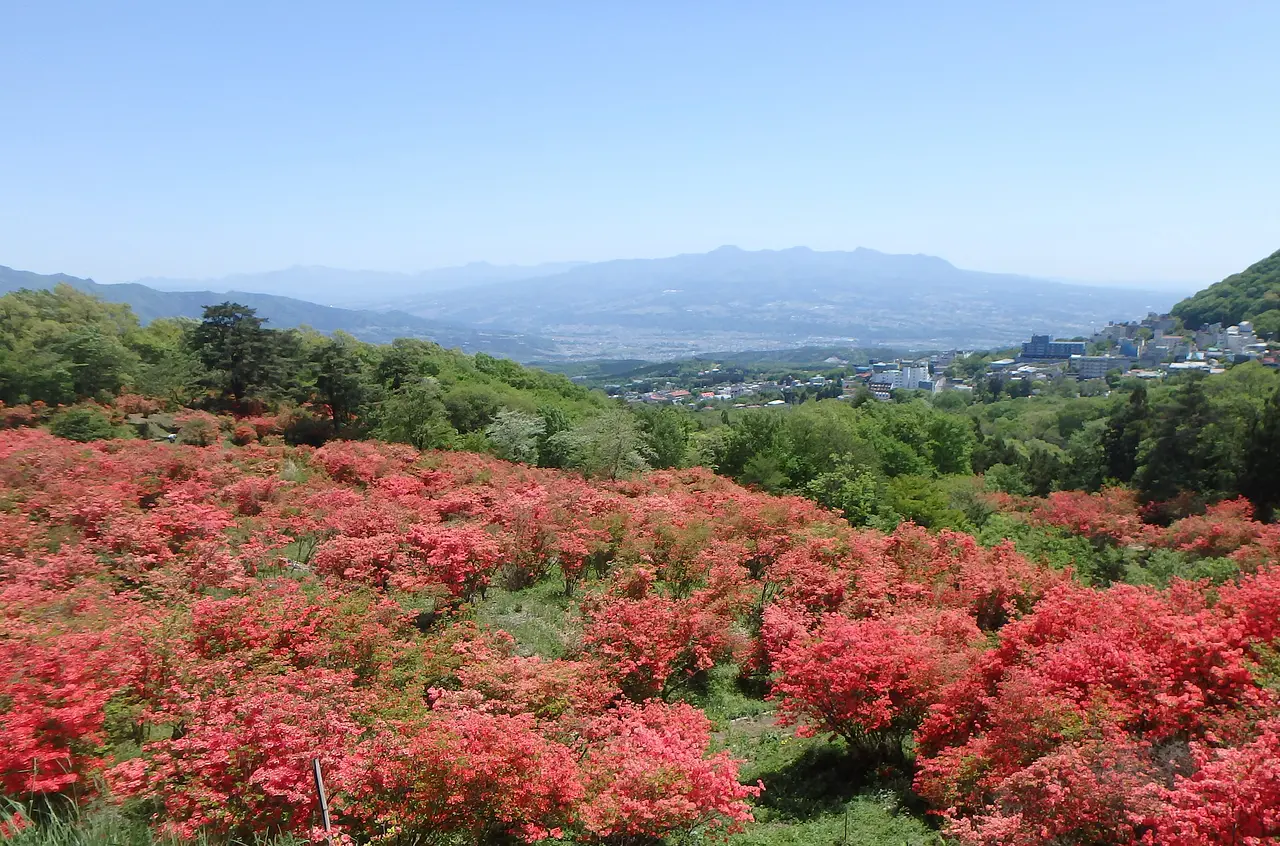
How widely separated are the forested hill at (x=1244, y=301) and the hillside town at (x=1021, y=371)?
1.54m

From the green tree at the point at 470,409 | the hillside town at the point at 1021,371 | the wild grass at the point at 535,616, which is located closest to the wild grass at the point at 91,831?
the wild grass at the point at 535,616

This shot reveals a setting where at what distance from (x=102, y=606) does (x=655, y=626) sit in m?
7.35

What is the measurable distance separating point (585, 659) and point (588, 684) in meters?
1.10

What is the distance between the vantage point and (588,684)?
8.90 metres

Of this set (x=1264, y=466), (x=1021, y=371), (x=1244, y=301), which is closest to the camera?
(x=1264, y=466)

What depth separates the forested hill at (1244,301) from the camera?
84.2 m

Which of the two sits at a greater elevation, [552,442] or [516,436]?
[516,436]

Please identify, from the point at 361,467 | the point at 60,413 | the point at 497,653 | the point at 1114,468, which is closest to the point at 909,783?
the point at 497,653

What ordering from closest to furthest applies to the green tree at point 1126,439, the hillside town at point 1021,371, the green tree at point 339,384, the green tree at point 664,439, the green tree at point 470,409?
the green tree at point 339,384 < the green tree at point 664,439 < the green tree at point 470,409 < the green tree at point 1126,439 < the hillside town at point 1021,371

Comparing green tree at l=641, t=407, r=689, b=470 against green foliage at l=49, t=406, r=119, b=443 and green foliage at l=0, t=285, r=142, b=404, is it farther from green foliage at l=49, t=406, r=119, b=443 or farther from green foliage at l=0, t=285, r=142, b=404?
green foliage at l=0, t=285, r=142, b=404

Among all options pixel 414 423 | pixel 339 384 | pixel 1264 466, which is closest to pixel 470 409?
pixel 414 423

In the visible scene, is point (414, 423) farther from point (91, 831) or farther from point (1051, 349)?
point (1051, 349)

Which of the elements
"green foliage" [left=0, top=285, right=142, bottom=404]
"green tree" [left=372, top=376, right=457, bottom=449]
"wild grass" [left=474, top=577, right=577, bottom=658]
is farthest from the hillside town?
"green foliage" [left=0, top=285, right=142, bottom=404]

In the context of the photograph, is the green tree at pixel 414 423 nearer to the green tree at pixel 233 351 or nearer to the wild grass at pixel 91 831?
the green tree at pixel 233 351
